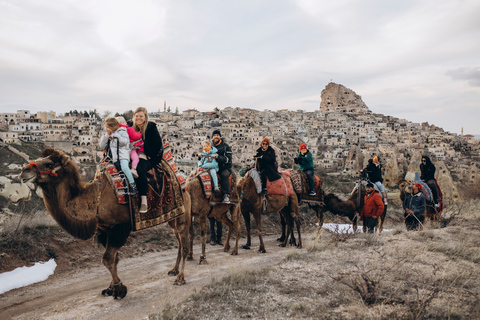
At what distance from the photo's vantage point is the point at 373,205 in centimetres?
1099

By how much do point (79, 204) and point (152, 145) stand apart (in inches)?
60.3

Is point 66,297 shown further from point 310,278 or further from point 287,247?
point 287,247

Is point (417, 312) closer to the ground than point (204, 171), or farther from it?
closer to the ground

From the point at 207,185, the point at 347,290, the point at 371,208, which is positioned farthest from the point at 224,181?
the point at 371,208

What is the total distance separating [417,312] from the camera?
4.07 m

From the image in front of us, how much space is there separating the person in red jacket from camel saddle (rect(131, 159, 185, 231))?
7.50 metres

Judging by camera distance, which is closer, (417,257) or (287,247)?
(417,257)

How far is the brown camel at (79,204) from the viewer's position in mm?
4570

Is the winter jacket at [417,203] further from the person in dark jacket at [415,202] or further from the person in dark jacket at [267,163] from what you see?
the person in dark jacket at [267,163]

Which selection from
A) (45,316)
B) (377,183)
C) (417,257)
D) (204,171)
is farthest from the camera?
(377,183)

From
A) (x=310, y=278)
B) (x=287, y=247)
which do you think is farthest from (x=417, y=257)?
(x=287, y=247)

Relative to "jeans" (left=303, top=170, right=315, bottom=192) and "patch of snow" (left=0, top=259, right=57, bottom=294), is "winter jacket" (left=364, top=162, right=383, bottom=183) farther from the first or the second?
"patch of snow" (left=0, top=259, right=57, bottom=294)

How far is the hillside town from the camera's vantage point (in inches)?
3632

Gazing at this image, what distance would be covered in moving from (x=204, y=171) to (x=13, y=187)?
11.9 metres
